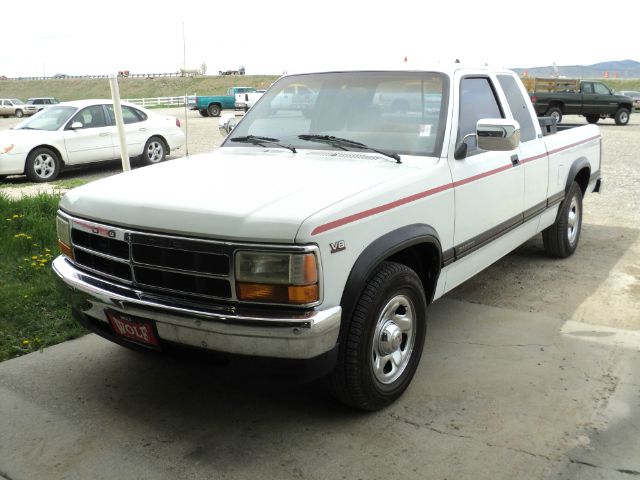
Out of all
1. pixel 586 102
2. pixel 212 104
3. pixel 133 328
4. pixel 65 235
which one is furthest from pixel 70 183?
pixel 212 104

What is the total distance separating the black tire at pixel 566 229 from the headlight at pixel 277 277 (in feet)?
12.9

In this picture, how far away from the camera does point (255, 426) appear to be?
331 centimetres

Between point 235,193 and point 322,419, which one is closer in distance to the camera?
point 235,193

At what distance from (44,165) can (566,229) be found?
9.25 metres

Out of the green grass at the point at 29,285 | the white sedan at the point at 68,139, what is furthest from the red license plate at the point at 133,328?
the white sedan at the point at 68,139

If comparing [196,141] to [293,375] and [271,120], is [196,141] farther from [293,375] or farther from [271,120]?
[293,375]

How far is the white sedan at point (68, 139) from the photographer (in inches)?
444

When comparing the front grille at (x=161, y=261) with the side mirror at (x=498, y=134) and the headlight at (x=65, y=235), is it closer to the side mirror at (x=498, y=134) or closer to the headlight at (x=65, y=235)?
the headlight at (x=65, y=235)

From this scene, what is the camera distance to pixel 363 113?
4211 mm

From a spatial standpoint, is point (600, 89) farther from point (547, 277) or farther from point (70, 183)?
point (547, 277)

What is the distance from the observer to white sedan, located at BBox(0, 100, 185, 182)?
37.0 feet

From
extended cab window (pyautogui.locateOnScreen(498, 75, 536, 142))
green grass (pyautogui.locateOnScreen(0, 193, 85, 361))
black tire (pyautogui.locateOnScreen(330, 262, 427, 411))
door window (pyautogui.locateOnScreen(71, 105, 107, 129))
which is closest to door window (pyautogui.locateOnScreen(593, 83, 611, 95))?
door window (pyautogui.locateOnScreen(71, 105, 107, 129))

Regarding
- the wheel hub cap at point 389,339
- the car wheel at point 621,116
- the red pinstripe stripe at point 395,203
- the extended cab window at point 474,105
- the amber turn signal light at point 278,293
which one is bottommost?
the car wheel at point 621,116

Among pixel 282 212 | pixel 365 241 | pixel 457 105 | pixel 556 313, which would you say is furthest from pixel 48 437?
pixel 556 313
